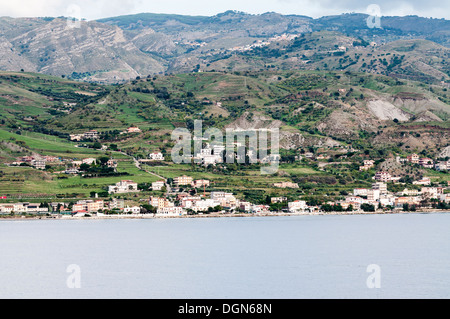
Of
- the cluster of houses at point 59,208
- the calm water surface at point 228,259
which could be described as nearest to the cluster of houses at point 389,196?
the calm water surface at point 228,259

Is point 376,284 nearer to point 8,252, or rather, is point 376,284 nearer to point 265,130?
point 8,252

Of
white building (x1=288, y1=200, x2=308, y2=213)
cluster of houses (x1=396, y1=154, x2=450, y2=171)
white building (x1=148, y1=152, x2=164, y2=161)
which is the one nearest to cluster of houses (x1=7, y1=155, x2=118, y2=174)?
white building (x1=148, y1=152, x2=164, y2=161)

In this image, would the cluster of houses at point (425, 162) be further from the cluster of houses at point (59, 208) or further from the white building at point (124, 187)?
the cluster of houses at point (59, 208)

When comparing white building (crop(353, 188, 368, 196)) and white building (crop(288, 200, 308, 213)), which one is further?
white building (crop(353, 188, 368, 196))

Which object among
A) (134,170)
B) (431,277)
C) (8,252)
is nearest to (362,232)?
(431,277)

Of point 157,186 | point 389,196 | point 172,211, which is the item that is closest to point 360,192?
point 389,196

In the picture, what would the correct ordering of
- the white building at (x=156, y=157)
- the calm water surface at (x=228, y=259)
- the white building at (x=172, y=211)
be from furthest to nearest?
the white building at (x=156, y=157) < the white building at (x=172, y=211) < the calm water surface at (x=228, y=259)

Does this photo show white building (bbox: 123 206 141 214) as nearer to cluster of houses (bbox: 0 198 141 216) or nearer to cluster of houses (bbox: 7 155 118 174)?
cluster of houses (bbox: 0 198 141 216)

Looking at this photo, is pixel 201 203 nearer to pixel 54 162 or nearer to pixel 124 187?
pixel 124 187
